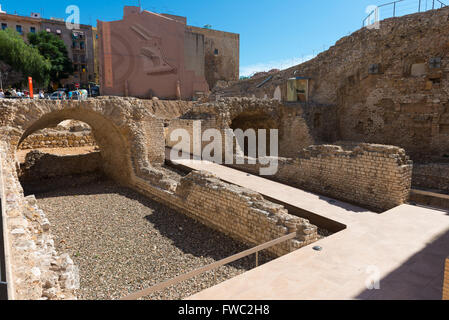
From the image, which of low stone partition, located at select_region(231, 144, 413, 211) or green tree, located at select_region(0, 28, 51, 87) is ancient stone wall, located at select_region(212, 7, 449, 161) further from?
green tree, located at select_region(0, 28, 51, 87)

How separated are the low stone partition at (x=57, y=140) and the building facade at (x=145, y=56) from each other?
10.7 m

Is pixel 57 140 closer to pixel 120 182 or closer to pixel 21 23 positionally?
pixel 120 182

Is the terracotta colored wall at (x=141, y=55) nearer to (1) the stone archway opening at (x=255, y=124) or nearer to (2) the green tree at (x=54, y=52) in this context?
(2) the green tree at (x=54, y=52)

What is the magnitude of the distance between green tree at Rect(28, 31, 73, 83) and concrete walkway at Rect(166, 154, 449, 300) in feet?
117

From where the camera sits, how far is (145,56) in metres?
27.1

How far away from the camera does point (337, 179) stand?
8789 millimetres

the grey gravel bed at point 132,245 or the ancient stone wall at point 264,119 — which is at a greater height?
the ancient stone wall at point 264,119

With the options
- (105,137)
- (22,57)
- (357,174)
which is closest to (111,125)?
(105,137)

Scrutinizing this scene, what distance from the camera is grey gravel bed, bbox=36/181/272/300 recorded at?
5.23m

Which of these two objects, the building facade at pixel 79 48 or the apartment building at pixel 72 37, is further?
the building facade at pixel 79 48

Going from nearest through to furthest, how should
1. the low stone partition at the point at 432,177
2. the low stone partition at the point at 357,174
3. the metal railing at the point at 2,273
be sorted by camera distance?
the metal railing at the point at 2,273, the low stone partition at the point at 357,174, the low stone partition at the point at 432,177

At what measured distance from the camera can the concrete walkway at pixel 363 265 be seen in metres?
3.88

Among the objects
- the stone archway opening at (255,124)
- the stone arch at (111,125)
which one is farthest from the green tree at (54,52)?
the stone archway opening at (255,124)

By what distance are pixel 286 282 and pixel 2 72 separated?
3492cm
